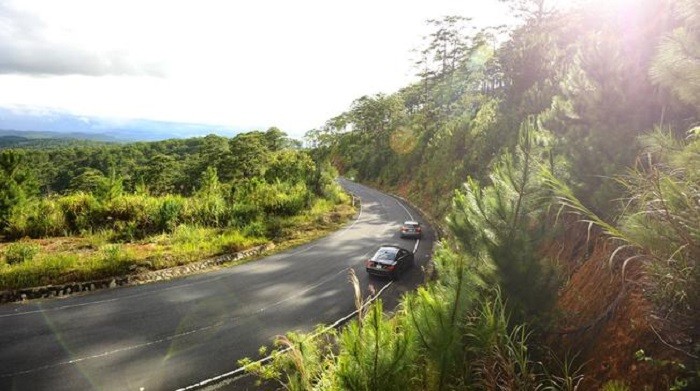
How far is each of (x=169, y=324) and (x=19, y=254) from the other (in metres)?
8.41

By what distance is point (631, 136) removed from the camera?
7.07 meters

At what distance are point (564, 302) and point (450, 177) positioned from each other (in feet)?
102

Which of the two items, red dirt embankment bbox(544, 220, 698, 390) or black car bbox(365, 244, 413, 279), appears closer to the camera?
red dirt embankment bbox(544, 220, 698, 390)

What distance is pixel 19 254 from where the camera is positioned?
16.1m

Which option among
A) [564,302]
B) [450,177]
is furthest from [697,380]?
[450,177]

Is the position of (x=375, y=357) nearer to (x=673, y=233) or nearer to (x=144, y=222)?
(x=673, y=233)

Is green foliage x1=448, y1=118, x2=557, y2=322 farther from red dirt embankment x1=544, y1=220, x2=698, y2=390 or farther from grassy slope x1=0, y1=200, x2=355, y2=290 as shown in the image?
grassy slope x1=0, y1=200, x2=355, y2=290

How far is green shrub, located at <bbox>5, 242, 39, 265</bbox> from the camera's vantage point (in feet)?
52.0

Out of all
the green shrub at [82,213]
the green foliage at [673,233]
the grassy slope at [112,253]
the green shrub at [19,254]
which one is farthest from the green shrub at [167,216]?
the green foliage at [673,233]

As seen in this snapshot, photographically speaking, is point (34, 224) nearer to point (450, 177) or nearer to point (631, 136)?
point (631, 136)

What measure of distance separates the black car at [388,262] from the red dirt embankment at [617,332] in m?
11.4

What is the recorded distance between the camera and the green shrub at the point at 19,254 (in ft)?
52.0

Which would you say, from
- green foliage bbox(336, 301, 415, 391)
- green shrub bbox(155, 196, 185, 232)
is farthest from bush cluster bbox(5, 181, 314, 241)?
green foliage bbox(336, 301, 415, 391)

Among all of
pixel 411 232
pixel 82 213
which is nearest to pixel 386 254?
pixel 411 232
